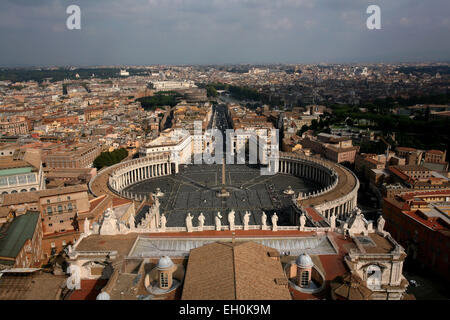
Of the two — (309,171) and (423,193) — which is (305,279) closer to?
(423,193)

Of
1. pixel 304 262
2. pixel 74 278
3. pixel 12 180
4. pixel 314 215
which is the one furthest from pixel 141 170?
pixel 304 262

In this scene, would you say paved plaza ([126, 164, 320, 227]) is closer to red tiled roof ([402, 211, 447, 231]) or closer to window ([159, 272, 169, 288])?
red tiled roof ([402, 211, 447, 231])

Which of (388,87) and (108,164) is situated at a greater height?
(388,87)

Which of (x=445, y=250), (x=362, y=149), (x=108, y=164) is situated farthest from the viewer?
(x=362, y=149)

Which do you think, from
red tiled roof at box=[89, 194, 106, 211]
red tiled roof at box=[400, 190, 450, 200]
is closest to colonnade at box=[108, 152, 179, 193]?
red tiled roof at box=[89, 194, 106, 211]

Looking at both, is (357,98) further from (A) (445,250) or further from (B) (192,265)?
(B) (192,265)

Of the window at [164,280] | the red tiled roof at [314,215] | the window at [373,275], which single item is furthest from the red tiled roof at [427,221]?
the window at [164,280]
